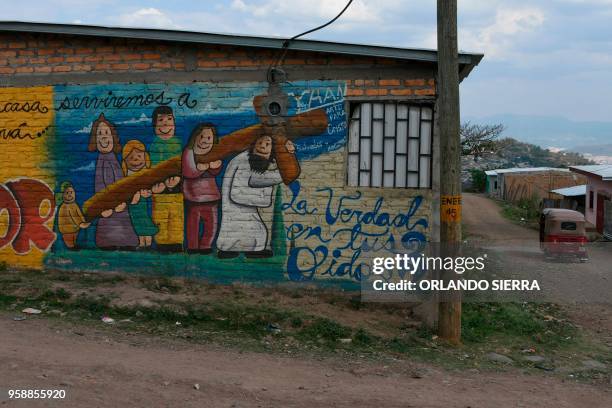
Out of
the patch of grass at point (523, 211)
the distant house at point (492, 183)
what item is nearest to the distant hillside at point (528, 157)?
the distant house at point (492, 183)

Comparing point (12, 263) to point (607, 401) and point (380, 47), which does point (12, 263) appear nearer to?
point (380, 47)

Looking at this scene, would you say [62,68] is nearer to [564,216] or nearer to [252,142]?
[252,142]

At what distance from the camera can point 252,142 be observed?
900 cm

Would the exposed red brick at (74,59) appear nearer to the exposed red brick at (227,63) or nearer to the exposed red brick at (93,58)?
the exposed red brick at (93,58)

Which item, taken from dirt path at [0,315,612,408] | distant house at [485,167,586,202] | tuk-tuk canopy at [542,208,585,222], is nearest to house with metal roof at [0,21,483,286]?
dirt path at [0,315,612,408]

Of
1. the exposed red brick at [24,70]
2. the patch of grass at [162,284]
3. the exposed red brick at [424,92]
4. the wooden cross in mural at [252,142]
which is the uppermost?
the exposed red brick at [24,70]

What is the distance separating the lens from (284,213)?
29.5 feet

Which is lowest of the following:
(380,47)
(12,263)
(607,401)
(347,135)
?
(607,401)

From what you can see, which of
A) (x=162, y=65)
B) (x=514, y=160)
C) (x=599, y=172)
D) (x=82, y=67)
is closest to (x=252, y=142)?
(x=162, y=65)

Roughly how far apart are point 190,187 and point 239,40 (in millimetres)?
2185

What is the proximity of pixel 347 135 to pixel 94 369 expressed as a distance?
4.56 m

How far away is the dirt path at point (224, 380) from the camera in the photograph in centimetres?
551

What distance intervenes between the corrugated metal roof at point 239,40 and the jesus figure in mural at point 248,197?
52.3 inches

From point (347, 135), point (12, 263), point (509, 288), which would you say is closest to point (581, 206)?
point (509, 288)
